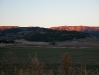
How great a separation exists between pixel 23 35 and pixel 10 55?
167m

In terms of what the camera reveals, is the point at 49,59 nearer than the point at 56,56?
Yes

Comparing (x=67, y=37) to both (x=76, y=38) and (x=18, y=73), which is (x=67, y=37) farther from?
(x=18, y=73)

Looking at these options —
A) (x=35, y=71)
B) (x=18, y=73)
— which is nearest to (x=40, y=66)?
(x=35, y=71)

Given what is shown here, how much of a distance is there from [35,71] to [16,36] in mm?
164273

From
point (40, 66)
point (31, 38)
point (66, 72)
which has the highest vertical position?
point (40, 66)

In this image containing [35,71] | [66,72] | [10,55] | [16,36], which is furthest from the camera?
[16,36]

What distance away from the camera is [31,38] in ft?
522

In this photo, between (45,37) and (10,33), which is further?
(10,33)

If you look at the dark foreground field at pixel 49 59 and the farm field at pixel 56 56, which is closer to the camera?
the dark foreground field at pixel 49 59

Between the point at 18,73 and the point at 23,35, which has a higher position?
the point at 18,73

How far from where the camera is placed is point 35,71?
343 inches

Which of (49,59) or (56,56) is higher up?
(49,59)

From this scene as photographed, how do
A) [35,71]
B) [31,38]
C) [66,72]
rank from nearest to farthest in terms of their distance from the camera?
1. [35,71]
2. [66,72]
3. [31,38]

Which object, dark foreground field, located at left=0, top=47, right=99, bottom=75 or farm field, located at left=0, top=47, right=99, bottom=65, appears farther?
farm field, located at left=0, top=47, right=99, bottom=65
